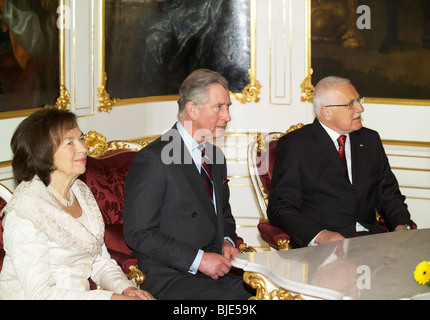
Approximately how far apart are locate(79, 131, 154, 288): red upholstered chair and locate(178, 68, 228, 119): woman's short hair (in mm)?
682

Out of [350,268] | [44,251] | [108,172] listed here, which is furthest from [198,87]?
[350,268]

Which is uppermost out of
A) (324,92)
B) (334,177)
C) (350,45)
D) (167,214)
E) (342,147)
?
(350,45)

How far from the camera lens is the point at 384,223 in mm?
4430

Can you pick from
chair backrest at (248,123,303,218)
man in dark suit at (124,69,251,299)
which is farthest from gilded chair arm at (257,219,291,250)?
man in dark suit at (124,69,251,299)

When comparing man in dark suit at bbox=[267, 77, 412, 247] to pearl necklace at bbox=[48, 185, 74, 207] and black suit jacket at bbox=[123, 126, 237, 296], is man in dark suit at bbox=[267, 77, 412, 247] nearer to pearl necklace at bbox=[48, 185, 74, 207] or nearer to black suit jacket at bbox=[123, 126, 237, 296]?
black suit jacket at bbox=[123, 126, 237, 296]

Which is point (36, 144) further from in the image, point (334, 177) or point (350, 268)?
point (334, 177)

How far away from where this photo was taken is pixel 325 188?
4.20 m

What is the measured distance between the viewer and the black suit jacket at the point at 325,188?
13.6ft

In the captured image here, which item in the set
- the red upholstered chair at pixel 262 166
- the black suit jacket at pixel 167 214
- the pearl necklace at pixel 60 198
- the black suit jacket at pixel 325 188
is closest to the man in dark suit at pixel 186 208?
the black suit jacket at pixel 167 214

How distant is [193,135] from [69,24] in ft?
6.98

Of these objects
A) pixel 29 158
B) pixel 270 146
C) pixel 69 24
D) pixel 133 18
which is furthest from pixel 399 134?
pixel 29 158

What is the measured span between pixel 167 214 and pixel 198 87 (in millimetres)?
764

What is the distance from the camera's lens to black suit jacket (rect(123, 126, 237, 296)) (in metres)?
3.34
